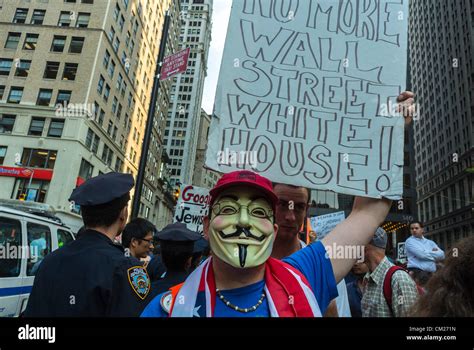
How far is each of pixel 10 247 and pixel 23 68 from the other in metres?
33.7

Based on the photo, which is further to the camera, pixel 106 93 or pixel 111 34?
pixel 111 34

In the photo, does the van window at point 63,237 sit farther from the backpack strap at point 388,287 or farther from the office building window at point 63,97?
the office building window at point 63,97

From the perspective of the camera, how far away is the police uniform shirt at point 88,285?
198 centimetres

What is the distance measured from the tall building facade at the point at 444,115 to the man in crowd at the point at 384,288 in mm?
47076

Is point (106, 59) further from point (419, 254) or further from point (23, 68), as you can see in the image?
point (419, 254)

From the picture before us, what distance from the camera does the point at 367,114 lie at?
223 cm

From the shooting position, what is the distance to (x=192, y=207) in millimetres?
8375

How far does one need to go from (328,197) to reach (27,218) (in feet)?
131

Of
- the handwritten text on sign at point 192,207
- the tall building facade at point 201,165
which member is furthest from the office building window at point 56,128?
the tall building facade at point 201,165

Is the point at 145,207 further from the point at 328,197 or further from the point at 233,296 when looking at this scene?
the point at 233,296

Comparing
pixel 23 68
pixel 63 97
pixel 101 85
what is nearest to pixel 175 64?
pixel 63 97

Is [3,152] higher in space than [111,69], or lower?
lower

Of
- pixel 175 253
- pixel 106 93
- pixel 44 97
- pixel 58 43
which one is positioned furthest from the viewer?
pixel 106 93

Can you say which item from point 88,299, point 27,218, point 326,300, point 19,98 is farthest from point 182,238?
point 19,98
